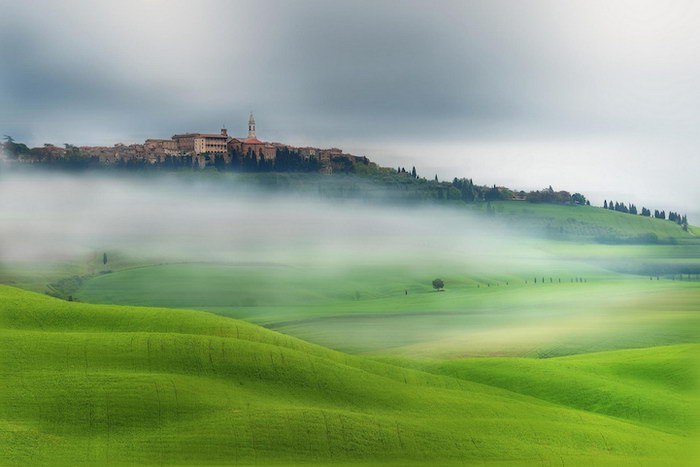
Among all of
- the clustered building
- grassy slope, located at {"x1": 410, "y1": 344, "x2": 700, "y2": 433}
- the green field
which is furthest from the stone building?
grassy slope, located at {"x1": 410, "y1": 344, "x2": 700, "y2": 433}

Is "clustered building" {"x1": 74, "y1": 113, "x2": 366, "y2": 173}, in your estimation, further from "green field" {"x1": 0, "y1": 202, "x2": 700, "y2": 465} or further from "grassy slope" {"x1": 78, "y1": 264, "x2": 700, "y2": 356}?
"grassy slope" {"x1": 78, "y1": 264, "x2": 700, "y2": 356}

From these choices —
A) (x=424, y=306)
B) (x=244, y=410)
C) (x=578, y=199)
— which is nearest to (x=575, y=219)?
(x=578, y=199)

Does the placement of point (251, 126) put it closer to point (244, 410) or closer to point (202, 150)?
point (202, 150)

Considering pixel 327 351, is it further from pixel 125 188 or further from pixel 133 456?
pixel 125 188

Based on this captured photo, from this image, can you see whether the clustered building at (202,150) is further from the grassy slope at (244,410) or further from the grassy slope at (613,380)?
the grassy slope at (613,380)

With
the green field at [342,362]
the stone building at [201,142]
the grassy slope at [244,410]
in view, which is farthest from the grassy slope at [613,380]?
the stone building at [201,142]

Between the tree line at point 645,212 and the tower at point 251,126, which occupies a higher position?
the tower at point 251,126
